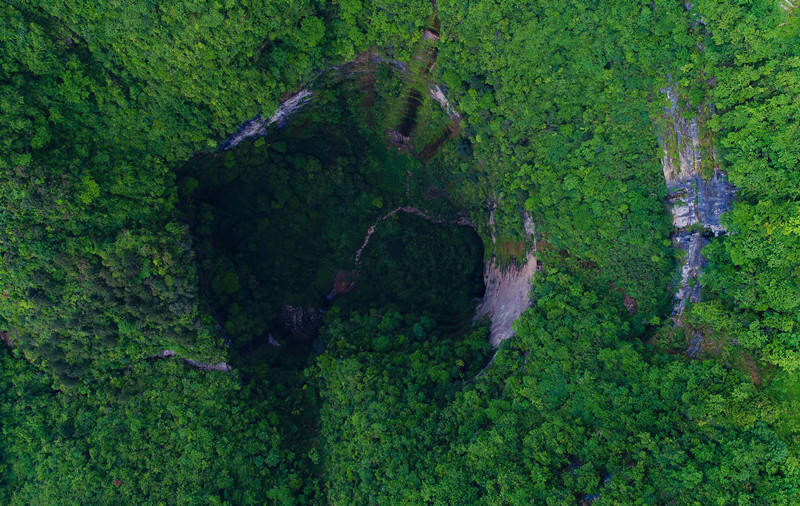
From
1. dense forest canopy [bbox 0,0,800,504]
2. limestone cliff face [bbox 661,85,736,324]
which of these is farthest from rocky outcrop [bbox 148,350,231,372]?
limestone cliff face [bbox 661,85,736,324]

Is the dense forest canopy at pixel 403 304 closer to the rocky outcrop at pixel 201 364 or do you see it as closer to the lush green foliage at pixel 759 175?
the lush green foliage at pixel 759 175

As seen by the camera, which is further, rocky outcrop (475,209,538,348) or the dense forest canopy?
rocky outcrop (475,209,538,348)

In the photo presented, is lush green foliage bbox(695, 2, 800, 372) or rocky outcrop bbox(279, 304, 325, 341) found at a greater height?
lush green foliage bbox(695, 2, 800, 372)

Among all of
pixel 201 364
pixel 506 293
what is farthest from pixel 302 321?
pixel 506 293

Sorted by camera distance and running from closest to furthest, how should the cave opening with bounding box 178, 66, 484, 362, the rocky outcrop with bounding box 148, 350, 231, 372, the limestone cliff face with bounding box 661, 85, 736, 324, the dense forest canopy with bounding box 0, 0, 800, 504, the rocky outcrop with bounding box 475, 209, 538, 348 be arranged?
the dense forest canopy with bounding box 0, 0, 800, 504 → the limestone cliff face with bounding box 661, 85, 736, 324 → the rocky outcrop with bounding box 475, 209, 538, 348 → the rocky outcrop with bounding box 148, 350, 231, 372 → the cave opening with bounding box 178, 66, 484, 362

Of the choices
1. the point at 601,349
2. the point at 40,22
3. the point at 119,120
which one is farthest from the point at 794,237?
the point at 40,22

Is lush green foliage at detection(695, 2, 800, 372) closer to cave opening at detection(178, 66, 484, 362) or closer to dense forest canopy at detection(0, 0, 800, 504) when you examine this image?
dense forest canopy at detection(0, 0, 800, 504)

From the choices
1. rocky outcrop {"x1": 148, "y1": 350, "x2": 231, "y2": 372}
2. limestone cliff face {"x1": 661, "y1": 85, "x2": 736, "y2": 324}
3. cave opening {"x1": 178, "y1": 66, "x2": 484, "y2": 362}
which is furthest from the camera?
cave opening {"x1": 178, "y1": 66, "x2": 484, "y2": 362}

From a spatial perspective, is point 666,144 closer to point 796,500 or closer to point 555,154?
point 555,154

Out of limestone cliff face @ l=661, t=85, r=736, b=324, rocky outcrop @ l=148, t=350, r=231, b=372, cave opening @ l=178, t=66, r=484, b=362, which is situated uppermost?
limestone cliff face @ l=661, t=85, r=736, b=324
